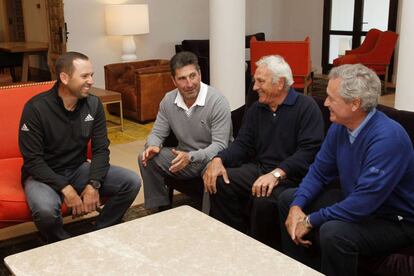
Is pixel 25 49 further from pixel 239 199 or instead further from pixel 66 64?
pixel 239 199

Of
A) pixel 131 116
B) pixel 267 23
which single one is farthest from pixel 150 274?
pixel 267 23

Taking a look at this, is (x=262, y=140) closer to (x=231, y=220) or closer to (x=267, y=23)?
(x=231, y=220)

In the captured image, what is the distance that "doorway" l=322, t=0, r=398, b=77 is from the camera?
9.43 metres

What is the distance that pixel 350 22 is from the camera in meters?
10.1

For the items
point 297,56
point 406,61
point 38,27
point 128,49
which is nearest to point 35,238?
point 406,61

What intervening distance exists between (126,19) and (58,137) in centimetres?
468

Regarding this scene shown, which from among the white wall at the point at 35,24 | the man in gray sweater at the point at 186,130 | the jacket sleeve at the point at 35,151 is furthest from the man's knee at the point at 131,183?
the white wall at the point at 35,24

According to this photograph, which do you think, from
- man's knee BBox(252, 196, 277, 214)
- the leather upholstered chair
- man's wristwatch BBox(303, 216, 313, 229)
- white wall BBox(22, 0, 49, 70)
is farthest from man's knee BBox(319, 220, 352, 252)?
white wall BBox(22, 0, 49, 70)

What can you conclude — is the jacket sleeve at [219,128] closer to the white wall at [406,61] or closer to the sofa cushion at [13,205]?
the sofa cushion at [13,205]

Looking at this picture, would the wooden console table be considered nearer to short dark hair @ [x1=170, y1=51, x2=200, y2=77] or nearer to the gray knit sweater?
the gray knit sweater

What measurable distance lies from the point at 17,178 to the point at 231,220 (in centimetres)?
133

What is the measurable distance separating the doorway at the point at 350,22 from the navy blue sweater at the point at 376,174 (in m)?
7.29

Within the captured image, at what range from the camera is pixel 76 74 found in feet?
9.90

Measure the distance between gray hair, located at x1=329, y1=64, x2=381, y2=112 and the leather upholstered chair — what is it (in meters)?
4.37
